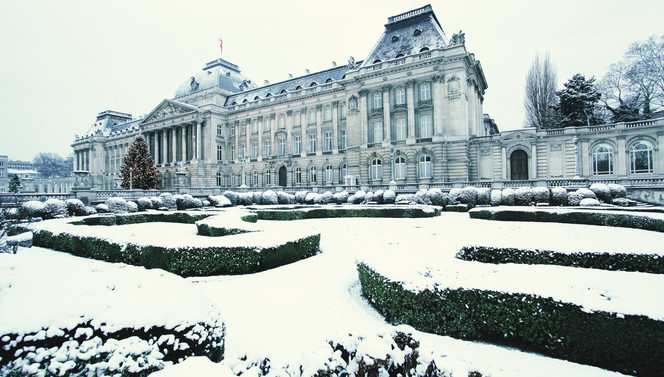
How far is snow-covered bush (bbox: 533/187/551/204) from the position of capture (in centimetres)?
1931

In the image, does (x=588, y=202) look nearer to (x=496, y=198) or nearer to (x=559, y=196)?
(x=559, y=196)

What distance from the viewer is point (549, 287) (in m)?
4.16

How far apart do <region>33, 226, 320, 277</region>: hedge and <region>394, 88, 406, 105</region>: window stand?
99.2 ft

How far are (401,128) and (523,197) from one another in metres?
18.0

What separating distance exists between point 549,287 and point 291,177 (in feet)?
140

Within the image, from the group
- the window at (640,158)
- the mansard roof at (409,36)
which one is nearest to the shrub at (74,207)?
the mansard roof at (409,36)

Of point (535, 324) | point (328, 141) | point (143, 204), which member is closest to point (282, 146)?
point (328, 141)

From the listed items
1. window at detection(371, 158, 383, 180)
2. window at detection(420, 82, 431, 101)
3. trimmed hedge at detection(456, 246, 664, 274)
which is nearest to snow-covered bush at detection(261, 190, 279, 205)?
window at detection(371, 158, 383, 180)

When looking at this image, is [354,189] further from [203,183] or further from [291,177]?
[203,183]

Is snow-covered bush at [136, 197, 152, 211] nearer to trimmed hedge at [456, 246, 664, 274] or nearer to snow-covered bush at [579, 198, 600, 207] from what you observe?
trimmed hedge at [456, 246, 664, 274]

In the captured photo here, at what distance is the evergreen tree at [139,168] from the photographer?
46.4 metres

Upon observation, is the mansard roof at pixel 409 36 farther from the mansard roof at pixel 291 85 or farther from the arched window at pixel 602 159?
the arched window at pixel 602 159

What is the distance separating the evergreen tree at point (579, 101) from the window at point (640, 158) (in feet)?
29.3

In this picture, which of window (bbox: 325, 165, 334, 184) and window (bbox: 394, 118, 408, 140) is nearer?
window (bbox: 394, 118, 408, 140)
